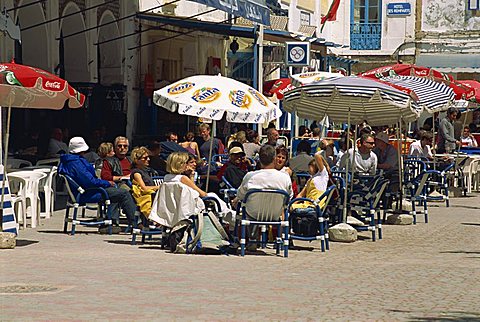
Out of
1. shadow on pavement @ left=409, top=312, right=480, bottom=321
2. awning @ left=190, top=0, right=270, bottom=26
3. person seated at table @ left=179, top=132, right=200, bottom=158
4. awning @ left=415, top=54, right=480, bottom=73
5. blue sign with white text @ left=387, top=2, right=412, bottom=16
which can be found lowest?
shadow on pavement @ left=409, top=312, right=480, bottom=321

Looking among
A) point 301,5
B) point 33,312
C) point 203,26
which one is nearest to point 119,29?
point 203,26

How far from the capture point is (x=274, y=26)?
33.5m

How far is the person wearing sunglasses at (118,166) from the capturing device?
1645 cm

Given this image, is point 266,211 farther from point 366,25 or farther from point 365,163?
point 366,25

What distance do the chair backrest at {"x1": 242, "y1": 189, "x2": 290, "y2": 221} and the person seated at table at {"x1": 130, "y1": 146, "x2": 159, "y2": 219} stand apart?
165 centimetres

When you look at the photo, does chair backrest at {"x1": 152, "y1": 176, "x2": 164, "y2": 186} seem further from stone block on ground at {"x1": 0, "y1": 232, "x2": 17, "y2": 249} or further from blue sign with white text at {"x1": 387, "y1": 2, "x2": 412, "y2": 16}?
blue sign with white text at {"x1": 387, "y1": 2, "x2": 412, "y2": 16}

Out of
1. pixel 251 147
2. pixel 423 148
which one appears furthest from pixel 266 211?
pixel 423 148

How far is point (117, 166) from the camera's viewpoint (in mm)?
16781

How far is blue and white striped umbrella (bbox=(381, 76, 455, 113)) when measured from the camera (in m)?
21.5

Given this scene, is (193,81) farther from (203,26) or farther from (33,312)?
(203,26)

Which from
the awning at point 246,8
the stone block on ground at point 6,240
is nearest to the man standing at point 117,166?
the stone block on ground at point 6,240

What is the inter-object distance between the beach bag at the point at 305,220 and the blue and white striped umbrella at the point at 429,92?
6833 millimetres

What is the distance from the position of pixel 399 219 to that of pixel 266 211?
17.8ft

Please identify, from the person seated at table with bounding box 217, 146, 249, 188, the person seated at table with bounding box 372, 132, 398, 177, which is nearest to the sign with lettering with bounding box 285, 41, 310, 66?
the person seated at table with bounding box 372, 132, 398, 177
